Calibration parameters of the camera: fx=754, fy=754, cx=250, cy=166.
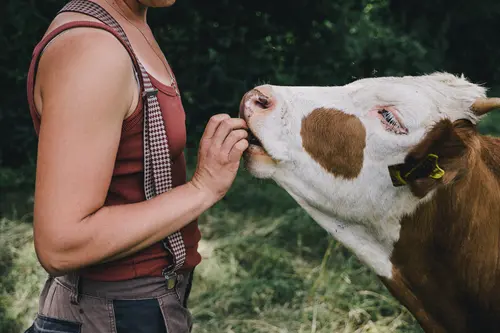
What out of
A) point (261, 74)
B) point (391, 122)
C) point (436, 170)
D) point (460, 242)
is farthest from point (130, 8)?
point (261, 74)

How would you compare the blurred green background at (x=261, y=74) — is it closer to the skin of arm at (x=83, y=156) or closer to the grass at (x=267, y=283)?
the grass at (x=267, y=283)

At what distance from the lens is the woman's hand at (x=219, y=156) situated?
67.9 inches

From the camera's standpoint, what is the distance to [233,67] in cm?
676

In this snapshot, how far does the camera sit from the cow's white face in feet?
6.68

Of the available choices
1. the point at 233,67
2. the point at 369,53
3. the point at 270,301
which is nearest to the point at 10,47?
the point at 233,67

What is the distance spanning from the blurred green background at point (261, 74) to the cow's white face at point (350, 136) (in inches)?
76.0

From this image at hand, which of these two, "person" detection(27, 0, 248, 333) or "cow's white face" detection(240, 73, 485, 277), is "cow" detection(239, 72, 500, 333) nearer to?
"cow's white face" detection(240, 73, 485, 277)

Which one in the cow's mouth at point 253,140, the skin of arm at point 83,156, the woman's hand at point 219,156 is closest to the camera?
the skin of arm at point 83,156

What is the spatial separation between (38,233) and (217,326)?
2.42 meters

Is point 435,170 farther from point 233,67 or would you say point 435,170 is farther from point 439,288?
point 233,67

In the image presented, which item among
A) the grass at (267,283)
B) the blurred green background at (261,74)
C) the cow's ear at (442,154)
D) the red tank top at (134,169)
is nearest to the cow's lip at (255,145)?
the red tank top at (134,169)

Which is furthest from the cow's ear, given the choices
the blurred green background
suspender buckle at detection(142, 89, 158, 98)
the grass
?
the blurred green background

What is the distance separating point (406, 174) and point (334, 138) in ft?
0.73

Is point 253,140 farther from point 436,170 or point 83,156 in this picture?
point 83,156
